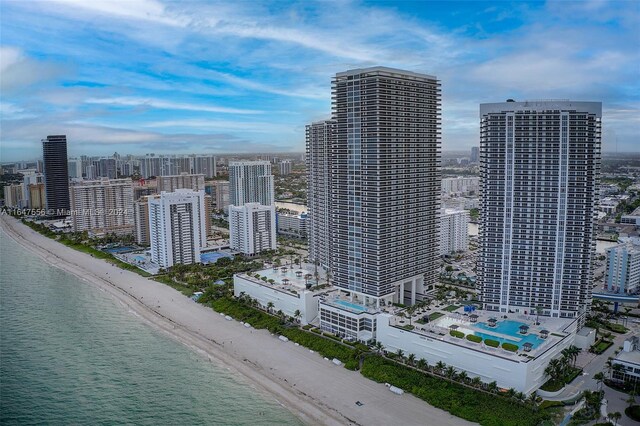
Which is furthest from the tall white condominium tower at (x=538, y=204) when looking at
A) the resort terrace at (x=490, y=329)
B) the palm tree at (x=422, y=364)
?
the palm tree at (x=422, y=364)

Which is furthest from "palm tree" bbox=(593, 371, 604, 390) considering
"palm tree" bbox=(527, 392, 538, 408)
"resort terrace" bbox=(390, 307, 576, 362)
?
"palm tree" bbox=(527, 392, 538, 408)

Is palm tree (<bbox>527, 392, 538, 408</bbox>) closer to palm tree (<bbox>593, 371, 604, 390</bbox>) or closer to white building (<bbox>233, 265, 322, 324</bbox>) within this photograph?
palm tree (<bbox>593, 371, 604, 390</bbox>)

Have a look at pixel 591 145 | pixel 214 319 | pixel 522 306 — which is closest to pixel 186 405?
pixel 214 319

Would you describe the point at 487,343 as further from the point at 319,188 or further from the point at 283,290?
the point at 319,188

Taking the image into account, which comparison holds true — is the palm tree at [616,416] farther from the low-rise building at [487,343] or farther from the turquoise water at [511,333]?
the turquoise water at [511,333]

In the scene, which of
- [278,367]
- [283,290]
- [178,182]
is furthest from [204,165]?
[278,367]
